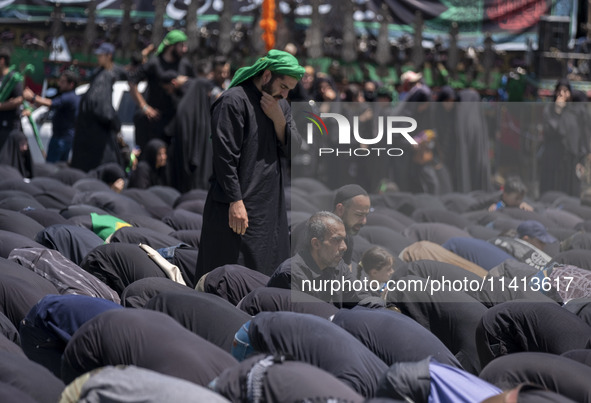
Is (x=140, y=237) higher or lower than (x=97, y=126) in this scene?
lower

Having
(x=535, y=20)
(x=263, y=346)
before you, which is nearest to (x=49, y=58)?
(x=535, y=20)

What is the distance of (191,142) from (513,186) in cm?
289

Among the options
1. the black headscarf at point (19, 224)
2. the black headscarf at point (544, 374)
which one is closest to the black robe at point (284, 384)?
the black headscarf at point (544, 374)

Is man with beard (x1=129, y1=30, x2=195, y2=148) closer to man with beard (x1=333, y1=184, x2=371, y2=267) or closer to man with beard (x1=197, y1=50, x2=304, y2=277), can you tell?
man with beard (x1=197, y1=50, x2=304, y2=277)

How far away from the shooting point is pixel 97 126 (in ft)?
34.9

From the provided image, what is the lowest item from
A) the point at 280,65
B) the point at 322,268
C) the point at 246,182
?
the point at 322,268

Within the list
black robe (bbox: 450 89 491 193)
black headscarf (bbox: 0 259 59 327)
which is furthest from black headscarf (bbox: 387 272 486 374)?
black robe (bbox: 450 89 491 193)

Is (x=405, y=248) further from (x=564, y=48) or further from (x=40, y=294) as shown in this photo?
(x=564, y=48)

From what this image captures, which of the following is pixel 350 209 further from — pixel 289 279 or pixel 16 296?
pixel 16 296

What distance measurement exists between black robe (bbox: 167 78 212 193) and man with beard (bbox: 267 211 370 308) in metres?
5.15

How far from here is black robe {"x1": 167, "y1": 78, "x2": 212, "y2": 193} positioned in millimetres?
10227

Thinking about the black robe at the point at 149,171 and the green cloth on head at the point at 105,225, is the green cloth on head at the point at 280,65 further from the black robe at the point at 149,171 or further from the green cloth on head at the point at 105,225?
the black robe at the point at 149,171

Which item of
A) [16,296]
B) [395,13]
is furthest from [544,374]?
[395,13]

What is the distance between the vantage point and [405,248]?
6656 millimetres
